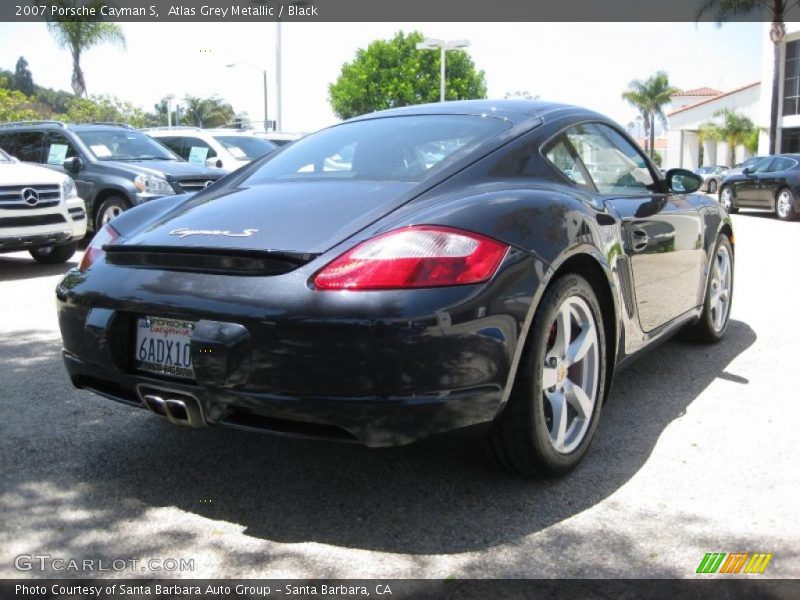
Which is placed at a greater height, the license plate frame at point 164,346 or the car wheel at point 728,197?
the car wheel at point 728,197

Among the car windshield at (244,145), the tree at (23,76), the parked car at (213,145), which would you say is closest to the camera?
the parked car at (213,145)

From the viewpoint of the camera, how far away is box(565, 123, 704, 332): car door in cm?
367

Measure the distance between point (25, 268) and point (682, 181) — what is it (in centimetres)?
728

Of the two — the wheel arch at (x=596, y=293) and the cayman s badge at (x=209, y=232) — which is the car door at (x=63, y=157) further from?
the wheel arch at (x=596, y=293)

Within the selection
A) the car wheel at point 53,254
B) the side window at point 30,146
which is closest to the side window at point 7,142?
the side window at point 30,146

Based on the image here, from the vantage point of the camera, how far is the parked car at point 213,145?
13469 mm

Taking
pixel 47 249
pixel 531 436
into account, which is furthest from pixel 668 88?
pixel 531 436

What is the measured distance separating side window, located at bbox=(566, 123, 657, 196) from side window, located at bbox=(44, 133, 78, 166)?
347 inches

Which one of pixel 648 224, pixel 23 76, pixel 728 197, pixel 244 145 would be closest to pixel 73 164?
pixel 244 145

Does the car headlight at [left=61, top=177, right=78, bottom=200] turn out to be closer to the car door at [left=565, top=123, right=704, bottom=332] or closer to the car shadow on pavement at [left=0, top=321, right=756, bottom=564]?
the car shadow on pavement at [left=0, top=321, right=756, bottom=564]

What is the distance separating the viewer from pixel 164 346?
2.75 m

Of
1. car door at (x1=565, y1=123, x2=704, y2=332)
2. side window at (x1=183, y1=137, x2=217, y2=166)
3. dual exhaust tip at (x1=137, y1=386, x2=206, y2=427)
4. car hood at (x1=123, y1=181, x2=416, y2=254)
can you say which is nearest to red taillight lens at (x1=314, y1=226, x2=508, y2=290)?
car hood at (x1=123, y1=181, x2=416, y2=254)

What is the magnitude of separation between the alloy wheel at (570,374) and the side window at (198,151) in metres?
11.3

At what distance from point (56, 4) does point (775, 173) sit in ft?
102
